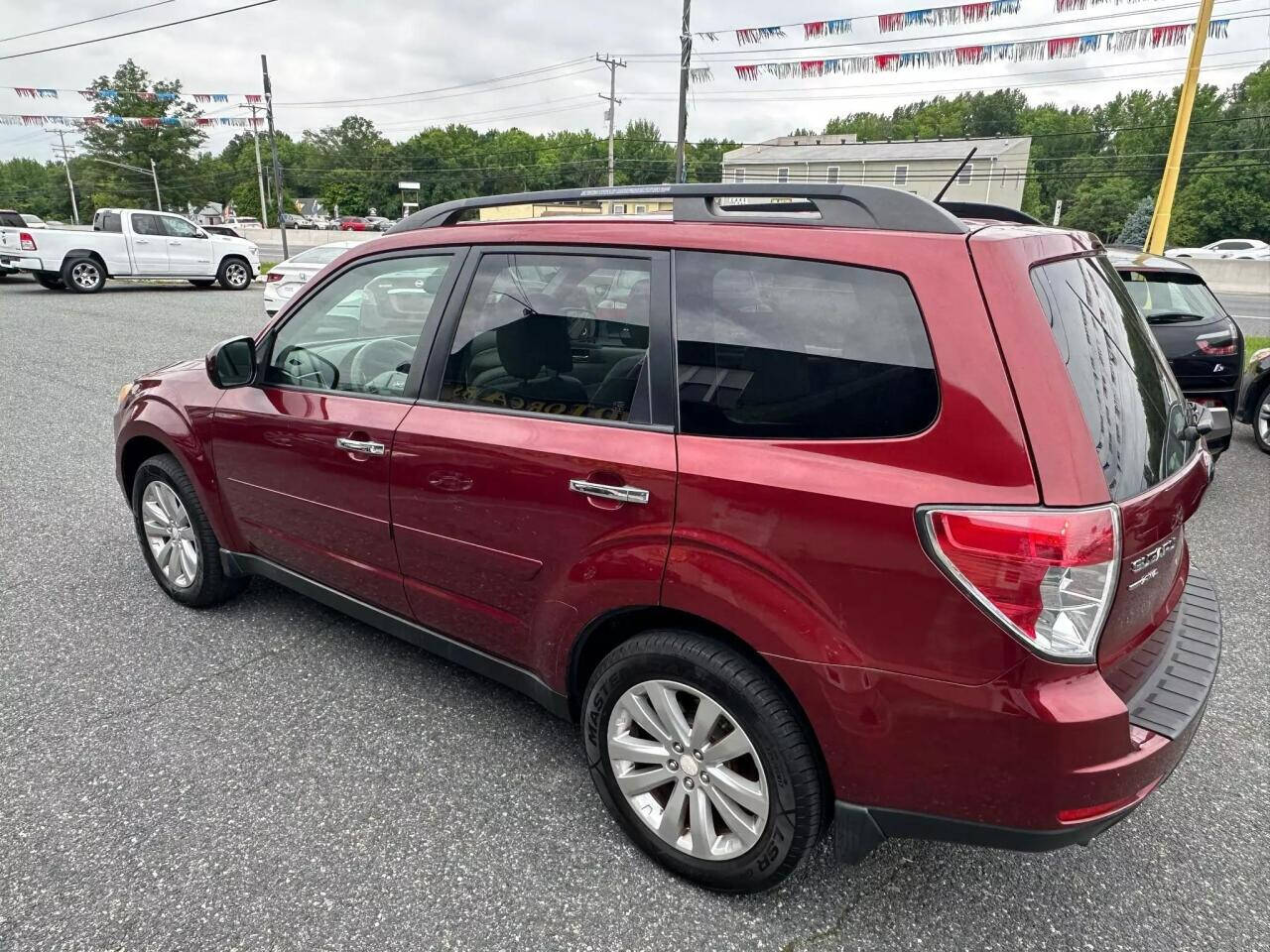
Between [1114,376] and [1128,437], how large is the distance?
166mm

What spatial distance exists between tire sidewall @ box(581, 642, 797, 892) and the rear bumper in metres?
0.14

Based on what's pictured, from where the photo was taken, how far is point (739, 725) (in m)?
2.00

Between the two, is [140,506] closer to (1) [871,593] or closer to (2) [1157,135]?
(1) [871,593]

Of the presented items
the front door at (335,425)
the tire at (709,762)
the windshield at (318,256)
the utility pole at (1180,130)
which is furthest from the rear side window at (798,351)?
the windshield at (318,256)

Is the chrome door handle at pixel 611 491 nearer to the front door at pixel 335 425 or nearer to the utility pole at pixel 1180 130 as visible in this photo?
the front door at pixel 335 425

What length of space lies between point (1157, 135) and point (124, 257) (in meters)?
85.3

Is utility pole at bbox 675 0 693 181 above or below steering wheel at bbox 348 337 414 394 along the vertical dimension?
above

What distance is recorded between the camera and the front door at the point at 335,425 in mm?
2805

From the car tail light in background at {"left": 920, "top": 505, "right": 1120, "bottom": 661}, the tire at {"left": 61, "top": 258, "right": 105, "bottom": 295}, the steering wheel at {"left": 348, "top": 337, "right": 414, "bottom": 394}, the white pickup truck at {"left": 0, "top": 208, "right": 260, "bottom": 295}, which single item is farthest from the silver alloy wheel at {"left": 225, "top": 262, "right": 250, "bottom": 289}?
the car tail light in background at {"left": 920, "top": 505, "right": 1120, "bottom": 661}

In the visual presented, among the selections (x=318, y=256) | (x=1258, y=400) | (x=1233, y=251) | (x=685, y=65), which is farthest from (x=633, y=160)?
(x=1258, y=400)

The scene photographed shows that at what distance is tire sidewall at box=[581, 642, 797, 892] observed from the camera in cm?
197

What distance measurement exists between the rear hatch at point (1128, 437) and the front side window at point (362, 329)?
1926mm

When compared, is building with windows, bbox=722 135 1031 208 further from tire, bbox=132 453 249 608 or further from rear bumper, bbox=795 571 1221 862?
rear bumper, bbox=795 571 1221 862

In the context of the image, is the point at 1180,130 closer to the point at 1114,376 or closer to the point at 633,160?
the point at 1114,376
